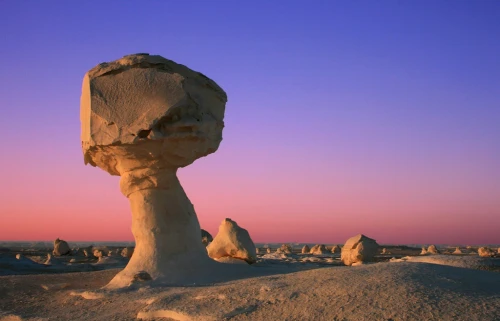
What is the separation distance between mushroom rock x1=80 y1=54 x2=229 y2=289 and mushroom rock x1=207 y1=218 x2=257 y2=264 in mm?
3625

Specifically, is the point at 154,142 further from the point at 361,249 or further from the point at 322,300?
Answer: the point at 361,249

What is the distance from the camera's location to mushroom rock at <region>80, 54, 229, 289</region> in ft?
31.5

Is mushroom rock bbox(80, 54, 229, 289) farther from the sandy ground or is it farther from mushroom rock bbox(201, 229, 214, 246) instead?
mushroom rock bbox(201, 229, 214, 246)

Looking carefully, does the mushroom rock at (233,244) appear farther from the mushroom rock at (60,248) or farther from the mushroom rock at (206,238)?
the mushroom rock at (60,248)

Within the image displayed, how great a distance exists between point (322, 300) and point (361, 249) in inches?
447

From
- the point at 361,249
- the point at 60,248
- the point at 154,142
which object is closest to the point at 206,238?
the point at 361,249

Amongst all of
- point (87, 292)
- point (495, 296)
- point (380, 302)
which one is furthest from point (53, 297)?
point (495, 296)

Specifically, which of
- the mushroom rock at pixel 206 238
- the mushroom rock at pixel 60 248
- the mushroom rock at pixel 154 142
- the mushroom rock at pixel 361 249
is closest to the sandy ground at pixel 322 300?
the mushroom rock at pixel 154 142

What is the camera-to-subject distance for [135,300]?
7633 millimetres

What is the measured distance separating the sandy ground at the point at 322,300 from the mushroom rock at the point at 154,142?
1.57 metres

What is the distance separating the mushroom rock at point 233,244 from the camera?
1438 cm

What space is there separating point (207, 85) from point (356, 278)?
18.1ft

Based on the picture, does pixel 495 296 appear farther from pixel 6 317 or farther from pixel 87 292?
pixel 6 317

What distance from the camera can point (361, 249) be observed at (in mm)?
16859
